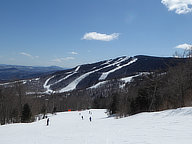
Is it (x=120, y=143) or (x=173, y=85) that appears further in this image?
(x=173, y=85)

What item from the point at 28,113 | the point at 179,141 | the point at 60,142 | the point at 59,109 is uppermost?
the point at 179,141

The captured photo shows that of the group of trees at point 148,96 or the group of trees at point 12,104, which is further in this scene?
the group of trees at point 12,104

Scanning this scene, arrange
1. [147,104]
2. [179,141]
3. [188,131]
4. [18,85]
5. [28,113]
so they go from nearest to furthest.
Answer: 1. [179,141]
2. [188,131]
3. [147,104]
4. [28,113]
5. [18,85]

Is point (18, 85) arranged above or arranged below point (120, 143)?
above

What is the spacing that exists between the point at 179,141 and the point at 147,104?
2303 centimetres

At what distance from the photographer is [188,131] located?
22.0 feet

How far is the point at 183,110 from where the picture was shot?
10.5 metres

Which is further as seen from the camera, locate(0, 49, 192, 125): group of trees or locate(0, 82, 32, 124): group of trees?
locate(0, 82, 32, 124): group of trees

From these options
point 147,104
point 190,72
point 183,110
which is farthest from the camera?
point 147,104

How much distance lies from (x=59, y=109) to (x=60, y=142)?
105844mm

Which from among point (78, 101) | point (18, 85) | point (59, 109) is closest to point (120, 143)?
point (18, 85)

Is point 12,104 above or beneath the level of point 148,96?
beneath

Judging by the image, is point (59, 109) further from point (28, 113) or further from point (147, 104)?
point (147, 104)

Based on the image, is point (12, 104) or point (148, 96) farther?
point (12, 104)
